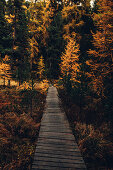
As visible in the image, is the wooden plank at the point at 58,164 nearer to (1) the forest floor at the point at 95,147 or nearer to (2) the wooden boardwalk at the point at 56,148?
(2) the wooden boardwalk at the point at 56,148

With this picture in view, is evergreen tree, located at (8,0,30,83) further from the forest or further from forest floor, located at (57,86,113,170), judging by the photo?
forest floor, located at (57,86,113,170)

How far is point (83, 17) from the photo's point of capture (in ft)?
65.4

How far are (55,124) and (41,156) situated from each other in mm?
2110

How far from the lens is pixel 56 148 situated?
14.0ft

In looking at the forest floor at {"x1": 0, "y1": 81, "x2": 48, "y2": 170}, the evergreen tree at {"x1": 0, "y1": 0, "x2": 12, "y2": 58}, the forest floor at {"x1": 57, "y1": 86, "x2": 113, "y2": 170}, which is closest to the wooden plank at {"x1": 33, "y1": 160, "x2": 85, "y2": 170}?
the forest floor at {"x1": 0, "y1": 81, "x2": 48, "y2": 170}

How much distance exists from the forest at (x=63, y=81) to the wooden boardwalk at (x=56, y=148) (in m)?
0.57

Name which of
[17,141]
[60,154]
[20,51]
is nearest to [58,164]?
[60,154]

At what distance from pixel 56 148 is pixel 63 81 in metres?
6.08

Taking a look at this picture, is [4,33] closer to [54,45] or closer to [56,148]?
[54,45]

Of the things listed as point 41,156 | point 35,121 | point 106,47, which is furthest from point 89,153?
point 106,47

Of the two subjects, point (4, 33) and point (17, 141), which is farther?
point (4, 33)

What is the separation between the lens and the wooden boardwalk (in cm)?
357

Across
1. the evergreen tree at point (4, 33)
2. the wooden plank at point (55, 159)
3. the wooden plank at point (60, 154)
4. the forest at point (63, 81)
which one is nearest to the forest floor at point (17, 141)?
the forest at point (63, 81)

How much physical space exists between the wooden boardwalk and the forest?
573 millimetres
